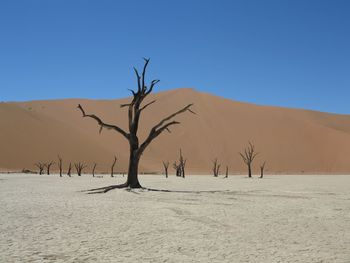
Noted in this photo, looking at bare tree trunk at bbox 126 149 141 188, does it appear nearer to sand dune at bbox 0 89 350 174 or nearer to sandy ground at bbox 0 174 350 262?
sandy ground at bbox 0 174 350 262

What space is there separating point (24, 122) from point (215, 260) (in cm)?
5909

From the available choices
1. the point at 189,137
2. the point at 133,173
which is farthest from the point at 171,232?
the point at 189,137

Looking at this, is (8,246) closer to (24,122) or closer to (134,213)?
(134,213)

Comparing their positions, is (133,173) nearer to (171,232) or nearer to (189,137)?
(171,232)

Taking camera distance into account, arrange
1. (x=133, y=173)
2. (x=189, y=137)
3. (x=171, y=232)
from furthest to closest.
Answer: (x=189, y=137)
(x=133, y=173)
(x=171, y=232)

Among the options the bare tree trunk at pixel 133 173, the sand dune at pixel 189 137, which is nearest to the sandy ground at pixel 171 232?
the bare tree trunk at pixel 133 173

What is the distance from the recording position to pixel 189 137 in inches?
2793

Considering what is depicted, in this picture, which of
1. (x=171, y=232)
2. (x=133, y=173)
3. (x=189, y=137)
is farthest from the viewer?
(x=189, y=137)

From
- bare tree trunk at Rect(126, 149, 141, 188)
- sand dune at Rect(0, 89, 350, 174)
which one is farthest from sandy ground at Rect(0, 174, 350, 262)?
sand dune at Rect(0, 89, 350, 174)

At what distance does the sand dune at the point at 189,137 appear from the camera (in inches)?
2253

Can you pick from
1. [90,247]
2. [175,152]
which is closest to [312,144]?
[175,152]

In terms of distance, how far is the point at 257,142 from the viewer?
70.4 meters

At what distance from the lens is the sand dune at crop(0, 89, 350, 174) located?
57219mm

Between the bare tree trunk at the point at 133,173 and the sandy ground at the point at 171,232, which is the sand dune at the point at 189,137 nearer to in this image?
the bare tree trunk at the point at 133,173
